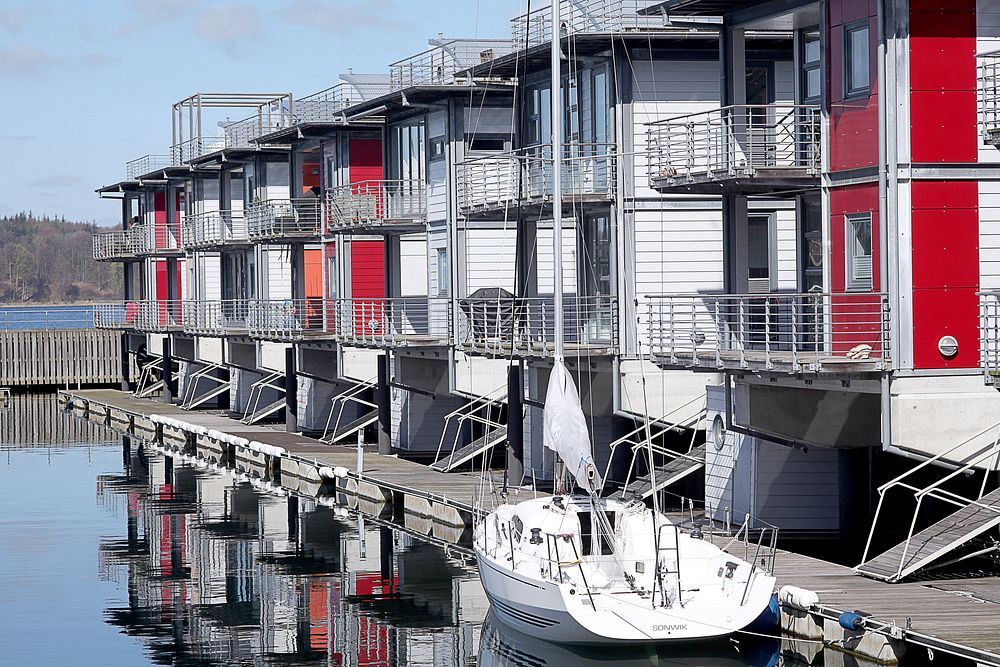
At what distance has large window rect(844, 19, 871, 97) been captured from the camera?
26.2 m

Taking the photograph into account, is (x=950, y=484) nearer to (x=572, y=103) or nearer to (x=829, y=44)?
(x=829, y=44)

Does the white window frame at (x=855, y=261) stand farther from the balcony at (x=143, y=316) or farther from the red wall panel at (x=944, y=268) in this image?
the balcony at (x=143, y=316)

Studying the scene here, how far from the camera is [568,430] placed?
25.8 m

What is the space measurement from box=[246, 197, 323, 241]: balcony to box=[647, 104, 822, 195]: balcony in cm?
2497

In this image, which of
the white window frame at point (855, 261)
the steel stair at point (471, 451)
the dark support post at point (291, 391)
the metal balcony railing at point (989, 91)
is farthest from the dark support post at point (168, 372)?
the metal balcony railing at point (989, 91)

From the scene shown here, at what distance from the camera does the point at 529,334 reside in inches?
1415

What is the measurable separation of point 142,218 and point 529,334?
51.7 meters

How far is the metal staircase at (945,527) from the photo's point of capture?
23.5 metres

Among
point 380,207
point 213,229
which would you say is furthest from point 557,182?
point 213,229

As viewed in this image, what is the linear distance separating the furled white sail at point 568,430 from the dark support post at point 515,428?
9350mm

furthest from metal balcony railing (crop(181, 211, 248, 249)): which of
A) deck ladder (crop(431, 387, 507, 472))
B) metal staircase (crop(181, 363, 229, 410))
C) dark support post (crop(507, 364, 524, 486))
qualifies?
dark support post (crop(507, 364, 524, 486))

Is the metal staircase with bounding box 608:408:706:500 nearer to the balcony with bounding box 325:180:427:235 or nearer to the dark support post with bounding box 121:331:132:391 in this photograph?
the balcony with bounding box 325:180:427:235

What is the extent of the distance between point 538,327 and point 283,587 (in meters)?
9.22

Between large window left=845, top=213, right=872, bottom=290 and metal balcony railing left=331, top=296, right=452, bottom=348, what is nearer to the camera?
large window left=845, top=213, right=872, bottom=290
